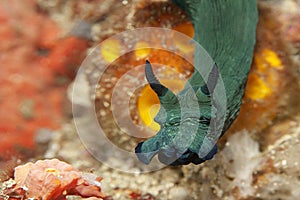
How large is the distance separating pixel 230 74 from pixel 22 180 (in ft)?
5.51

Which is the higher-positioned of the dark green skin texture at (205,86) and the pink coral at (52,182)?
the dark green skin texture at (205,86)

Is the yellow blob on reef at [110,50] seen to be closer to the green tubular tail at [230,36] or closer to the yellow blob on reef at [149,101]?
the yellow blob on reef at [149,101]

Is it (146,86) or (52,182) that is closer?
(52,182)

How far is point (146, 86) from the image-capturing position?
352 cm

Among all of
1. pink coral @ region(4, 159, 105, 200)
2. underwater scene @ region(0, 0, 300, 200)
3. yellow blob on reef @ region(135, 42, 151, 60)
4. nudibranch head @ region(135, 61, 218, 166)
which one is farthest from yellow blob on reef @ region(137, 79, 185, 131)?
pink coral @ region(4, 159, 105, 200)

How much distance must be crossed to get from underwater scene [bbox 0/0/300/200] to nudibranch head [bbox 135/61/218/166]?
20cm

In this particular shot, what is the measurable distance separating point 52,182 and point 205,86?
1115 millimetres

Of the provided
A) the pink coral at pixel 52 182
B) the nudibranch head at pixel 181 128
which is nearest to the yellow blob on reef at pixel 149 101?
the nudibranch head at pixel 181 128

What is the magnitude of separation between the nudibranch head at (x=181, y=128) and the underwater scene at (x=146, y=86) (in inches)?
7.8

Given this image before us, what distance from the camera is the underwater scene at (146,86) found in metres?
3.28

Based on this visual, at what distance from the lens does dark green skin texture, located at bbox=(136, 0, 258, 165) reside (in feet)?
8.57

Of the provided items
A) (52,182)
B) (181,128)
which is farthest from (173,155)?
(52,182)

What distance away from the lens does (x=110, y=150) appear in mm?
3477

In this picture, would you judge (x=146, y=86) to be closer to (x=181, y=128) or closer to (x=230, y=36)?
(x=230, y=36)
